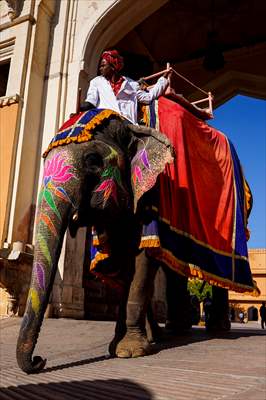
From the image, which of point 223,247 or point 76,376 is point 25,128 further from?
point 76,376

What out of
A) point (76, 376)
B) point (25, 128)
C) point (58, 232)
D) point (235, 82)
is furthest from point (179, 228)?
point (235, 82)

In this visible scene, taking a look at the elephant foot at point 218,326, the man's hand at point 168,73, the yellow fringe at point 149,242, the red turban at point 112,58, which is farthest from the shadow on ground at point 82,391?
the man's hand at point 168,73

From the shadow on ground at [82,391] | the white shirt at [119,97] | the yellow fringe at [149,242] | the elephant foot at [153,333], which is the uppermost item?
the white shirt at [119,97]

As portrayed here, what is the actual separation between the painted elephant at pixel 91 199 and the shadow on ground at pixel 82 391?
0.34m

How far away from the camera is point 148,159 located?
2734 mm

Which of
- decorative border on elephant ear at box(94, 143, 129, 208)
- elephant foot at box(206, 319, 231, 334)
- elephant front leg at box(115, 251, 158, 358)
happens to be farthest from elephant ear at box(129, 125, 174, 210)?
elephant foot at box(206, 319, 231, 334)

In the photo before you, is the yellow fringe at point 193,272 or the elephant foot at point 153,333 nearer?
the yellow fringe at point 193,272

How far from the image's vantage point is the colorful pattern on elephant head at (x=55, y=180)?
2352mm

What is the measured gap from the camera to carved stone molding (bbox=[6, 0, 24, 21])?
23.1 ft

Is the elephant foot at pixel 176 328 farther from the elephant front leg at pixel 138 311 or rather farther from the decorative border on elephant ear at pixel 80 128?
the decorative border on elephant ear at pixel 80 128

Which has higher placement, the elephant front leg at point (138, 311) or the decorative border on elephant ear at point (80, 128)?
the decorative border on elephant ear at point (80, 128)

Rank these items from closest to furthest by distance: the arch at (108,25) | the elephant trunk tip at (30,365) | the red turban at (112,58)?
1. the elephant trunk tip at (30,365)
2. the red turban at (112,58)
3. the arch at (108,25)

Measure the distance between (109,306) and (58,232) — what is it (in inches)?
184

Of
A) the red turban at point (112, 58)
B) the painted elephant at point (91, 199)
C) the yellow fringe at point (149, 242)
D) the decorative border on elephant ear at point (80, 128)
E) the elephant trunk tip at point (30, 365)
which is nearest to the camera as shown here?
the elephant trunk tip at point (30, 365)
